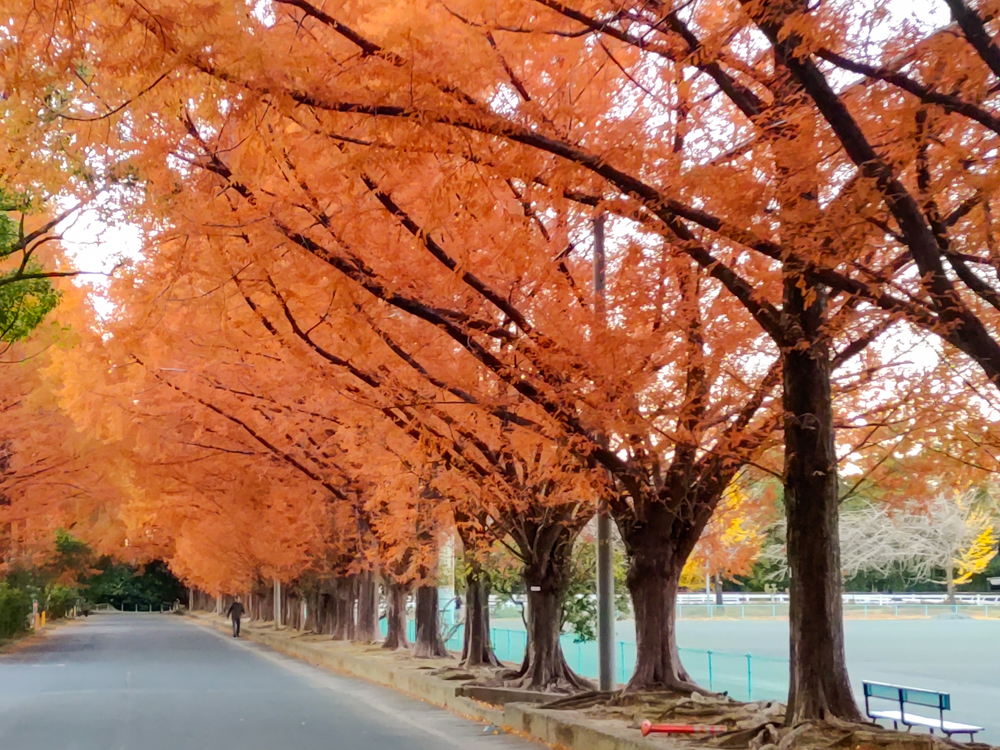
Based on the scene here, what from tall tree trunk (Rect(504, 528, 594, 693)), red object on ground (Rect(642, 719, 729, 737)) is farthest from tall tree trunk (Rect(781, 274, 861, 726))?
tall tree trunk (Rect(504, 528, 594, 693))

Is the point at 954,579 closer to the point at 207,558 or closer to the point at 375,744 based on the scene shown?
the point at 207,558

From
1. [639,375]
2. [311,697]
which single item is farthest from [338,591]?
[639,375]

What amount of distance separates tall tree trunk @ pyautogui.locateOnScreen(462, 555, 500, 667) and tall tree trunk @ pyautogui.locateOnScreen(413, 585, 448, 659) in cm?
268

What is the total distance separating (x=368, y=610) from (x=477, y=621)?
12.2 meters

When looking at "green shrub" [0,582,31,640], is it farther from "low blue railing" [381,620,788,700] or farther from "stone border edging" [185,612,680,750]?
"low blue railing" [381,620,788,700]

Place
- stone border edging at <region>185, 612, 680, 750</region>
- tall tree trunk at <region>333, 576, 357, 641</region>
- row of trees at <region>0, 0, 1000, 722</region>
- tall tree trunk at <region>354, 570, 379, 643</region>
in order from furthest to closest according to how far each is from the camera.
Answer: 1. tall tree trunk at <region>333, 576, 357, 641</region>
2. tall tree trunk at <region>354, 570, 379, 643</region>
3. stone border edging at <region>185, 612, 680, 750</region>
4. row of trees at <region>0, 0, 1000, 722</region>

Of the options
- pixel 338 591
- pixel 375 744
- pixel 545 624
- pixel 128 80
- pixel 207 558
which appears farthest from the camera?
pixel 207 558

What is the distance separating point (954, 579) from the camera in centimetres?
5847

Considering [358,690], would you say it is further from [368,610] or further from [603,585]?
[368,610]

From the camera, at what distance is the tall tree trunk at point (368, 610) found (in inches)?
1292

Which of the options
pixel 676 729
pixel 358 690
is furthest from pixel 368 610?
pixel 676 729

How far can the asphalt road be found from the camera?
13.0 m

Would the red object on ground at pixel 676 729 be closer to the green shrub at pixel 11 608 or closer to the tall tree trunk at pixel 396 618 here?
the tall tree trunk at pixel 396 618

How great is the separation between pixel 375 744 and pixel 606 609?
3095mm
